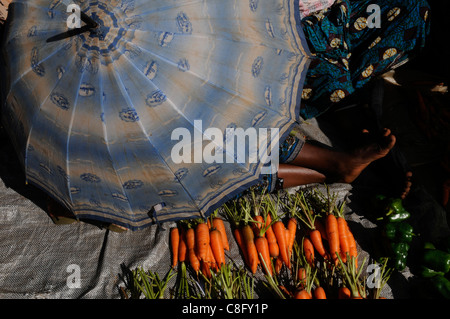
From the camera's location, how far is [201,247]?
292 centimetres

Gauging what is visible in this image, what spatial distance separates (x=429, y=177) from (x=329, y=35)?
5.96 feet

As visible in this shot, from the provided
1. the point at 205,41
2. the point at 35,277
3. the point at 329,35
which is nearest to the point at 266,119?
the point at 205,41

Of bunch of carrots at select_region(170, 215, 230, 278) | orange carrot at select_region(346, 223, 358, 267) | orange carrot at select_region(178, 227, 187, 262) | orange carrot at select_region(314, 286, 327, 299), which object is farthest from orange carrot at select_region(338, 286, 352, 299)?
orange carrot at select_region(178, 227, 187, 262)

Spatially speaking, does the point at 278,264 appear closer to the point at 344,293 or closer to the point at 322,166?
the point at 344,293

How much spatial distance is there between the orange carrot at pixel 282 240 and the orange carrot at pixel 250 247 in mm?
221

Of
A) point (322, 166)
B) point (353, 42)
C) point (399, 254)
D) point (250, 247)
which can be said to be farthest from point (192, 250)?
point (353, 42)

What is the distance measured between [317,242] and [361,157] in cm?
90

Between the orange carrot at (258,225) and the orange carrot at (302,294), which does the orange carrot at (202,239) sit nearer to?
the orange carrot at (258,225)

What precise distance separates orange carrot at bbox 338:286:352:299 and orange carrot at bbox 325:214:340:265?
0.94 feet

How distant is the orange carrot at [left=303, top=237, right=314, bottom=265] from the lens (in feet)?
9.75
